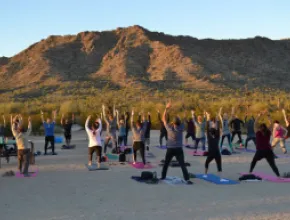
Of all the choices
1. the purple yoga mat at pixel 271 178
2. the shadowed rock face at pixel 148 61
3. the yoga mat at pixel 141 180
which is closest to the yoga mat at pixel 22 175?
the yoga mat at pixel 141 180

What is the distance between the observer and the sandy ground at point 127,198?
29.6 feet

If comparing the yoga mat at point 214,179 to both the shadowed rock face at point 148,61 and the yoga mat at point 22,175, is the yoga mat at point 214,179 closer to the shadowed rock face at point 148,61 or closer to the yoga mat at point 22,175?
the yoga mat at point 22,175

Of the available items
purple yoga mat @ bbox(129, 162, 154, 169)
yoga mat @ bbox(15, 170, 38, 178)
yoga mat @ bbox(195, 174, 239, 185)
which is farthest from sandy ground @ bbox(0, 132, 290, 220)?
purple yoga mat @ bbox(129, 162, 154, 169)

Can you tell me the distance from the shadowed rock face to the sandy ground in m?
66.2

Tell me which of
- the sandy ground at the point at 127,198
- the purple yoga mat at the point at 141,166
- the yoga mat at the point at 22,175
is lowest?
the sandy ground at the point at 127,198

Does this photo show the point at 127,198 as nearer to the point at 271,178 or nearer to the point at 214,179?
the point at 214,179

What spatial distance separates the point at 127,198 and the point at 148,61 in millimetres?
85309

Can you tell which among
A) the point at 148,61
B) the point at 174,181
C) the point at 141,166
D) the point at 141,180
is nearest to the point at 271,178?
the point at 174,181

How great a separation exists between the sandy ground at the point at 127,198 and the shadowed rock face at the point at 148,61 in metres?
66.2

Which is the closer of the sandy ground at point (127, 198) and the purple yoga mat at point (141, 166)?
the sandy ground at point (127, 198)

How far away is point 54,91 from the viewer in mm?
77500

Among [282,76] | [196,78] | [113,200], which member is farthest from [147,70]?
[113,200]

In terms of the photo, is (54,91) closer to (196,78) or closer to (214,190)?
(196,78)

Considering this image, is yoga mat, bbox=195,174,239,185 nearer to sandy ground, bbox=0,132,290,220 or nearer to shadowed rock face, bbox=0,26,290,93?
sandy ground, bbox=0,132,290,220
